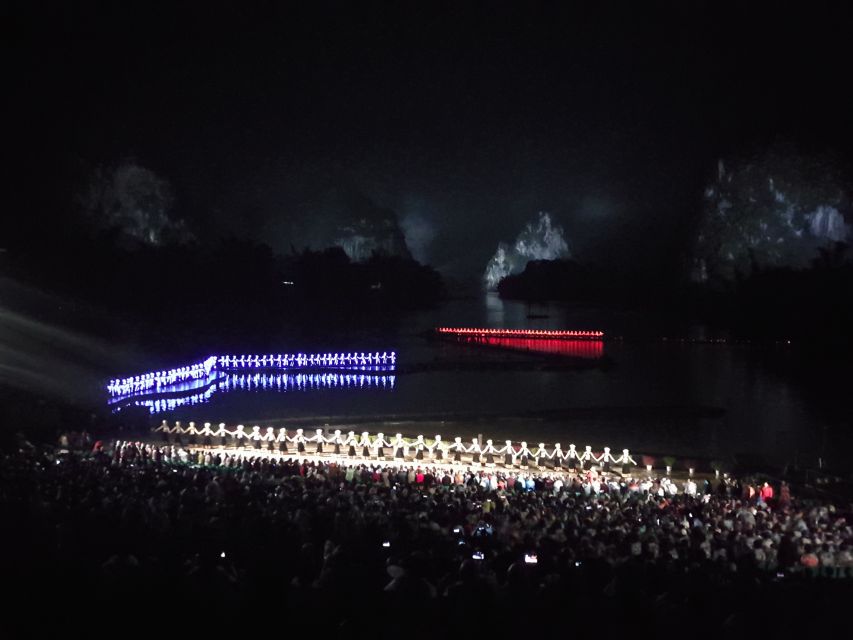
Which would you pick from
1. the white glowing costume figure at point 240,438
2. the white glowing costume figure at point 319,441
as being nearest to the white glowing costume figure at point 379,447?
the white glowing costume figure at point 319,441

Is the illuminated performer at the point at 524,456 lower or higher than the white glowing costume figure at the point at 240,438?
lower

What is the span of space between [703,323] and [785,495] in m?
73.4

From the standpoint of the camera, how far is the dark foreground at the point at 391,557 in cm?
560

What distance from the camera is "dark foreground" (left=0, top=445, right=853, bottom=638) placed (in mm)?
5602

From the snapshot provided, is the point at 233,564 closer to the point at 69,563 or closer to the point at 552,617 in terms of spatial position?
the point at 69,563

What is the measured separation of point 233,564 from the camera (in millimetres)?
7094

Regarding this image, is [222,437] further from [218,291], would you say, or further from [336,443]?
[218,291]

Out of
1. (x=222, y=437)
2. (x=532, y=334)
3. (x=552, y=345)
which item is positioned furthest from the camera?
(x=532, y=334)

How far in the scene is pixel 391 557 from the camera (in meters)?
7.55

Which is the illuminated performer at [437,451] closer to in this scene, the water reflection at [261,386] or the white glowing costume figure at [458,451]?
the white glowing costume figure at [458,451]

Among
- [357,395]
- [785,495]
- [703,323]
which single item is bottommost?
[785,495]

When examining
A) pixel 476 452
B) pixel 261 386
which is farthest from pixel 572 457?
pixel 261 386

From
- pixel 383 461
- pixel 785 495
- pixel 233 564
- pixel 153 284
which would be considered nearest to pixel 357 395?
pixel 383 461

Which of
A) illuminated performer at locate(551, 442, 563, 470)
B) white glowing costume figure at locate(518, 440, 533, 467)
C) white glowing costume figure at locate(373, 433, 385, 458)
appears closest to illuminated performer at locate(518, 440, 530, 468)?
white glowing costume figure at locate(518, 440, 533, 467)
